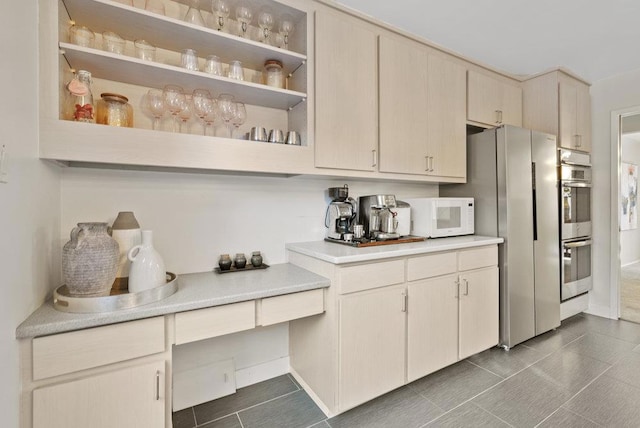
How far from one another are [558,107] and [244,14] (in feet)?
9.71

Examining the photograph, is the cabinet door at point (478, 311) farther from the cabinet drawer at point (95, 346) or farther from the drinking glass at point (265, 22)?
the drinking glass at point (265, 22)

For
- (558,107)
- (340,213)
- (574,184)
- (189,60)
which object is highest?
(558,107)

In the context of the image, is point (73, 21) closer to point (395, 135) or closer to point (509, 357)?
point (395, 135)

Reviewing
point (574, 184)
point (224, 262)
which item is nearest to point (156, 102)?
point (224, 262)

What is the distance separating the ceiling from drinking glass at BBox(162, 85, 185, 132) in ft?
4.06

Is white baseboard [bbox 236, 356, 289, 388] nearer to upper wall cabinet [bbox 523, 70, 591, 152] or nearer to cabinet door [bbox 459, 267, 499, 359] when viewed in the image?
cabinet door [bbox 459, 267, 499, 359]

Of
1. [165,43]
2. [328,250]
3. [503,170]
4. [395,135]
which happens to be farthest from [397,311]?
[165,43]

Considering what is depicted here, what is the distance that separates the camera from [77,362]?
3.38 feet

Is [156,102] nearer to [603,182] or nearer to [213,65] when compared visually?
[213,65]

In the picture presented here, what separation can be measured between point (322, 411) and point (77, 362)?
1267 mm

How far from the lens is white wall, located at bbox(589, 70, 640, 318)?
9.84ft

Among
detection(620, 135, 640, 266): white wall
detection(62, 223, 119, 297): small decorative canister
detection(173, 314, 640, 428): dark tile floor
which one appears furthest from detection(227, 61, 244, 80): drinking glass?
detection(620, 135, 640, 266): white wall

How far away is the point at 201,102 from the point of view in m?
1.53

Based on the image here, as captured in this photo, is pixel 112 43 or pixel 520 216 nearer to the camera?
pixel 112 43
